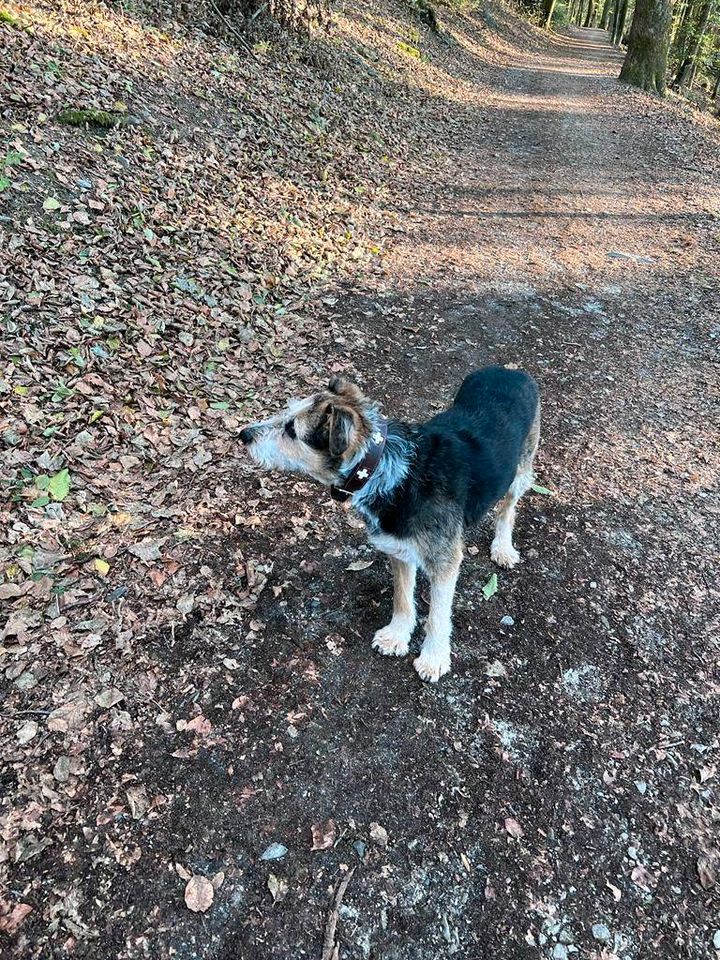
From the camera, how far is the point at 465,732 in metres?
4.14

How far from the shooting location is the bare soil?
10.8ft

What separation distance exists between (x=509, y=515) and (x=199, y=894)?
3604 mm

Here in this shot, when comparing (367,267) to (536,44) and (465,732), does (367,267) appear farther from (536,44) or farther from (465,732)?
(536,44)

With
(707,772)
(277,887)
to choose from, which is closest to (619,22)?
(707,772)

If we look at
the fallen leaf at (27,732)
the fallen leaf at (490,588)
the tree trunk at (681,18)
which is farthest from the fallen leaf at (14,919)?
the tree trunk at (681,18)

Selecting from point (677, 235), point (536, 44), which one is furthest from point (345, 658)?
point (536, 44)

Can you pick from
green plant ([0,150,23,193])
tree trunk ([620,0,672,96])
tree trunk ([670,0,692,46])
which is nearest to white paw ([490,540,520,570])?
green plant ([0,150,23,193])

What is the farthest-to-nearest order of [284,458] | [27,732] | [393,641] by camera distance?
[393,641], [284,458], [27,732]

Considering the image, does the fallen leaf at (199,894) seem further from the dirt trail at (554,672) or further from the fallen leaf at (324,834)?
the fallen leaf at (324,834)

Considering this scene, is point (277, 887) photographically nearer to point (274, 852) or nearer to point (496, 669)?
point (274, 852)

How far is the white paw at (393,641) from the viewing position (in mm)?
4602

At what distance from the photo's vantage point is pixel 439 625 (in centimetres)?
436

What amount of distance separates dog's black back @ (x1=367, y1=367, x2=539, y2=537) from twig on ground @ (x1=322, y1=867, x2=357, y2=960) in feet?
6.77

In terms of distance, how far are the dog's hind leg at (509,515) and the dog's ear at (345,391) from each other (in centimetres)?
173
